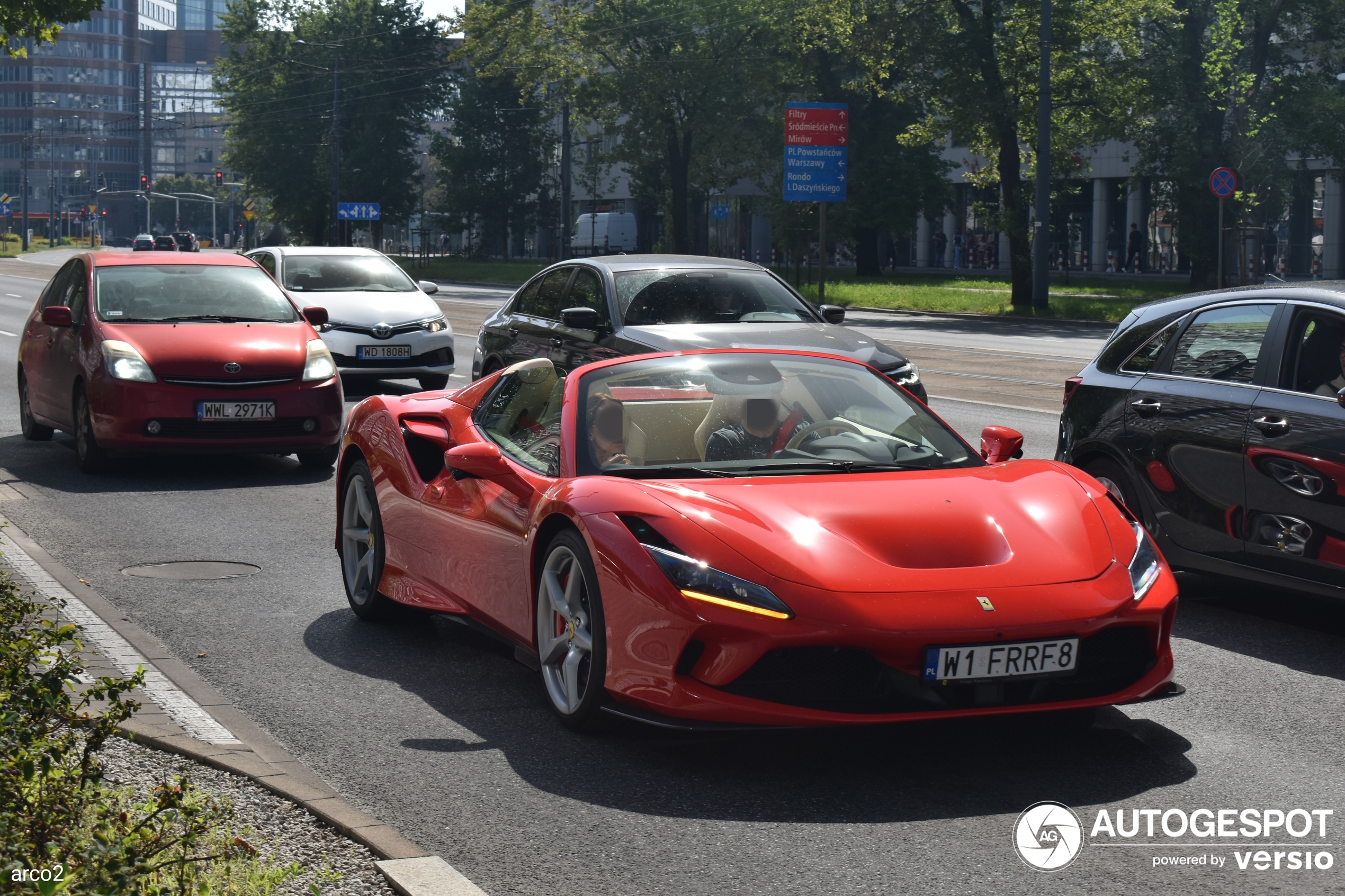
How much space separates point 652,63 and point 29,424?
1785 inches

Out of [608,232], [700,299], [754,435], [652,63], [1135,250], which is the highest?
[652,63]

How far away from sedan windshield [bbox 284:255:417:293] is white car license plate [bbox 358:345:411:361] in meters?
1.11

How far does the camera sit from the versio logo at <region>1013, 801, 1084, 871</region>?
4164 mm

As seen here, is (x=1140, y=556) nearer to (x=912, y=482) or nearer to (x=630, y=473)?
(x=912, y=482)

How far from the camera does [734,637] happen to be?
471 cm

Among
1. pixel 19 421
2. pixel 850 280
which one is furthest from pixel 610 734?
pixel 850 280

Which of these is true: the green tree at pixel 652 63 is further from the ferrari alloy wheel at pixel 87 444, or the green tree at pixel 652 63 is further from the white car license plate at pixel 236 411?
the white car license plate at pixel 236 411

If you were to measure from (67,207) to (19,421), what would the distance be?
176 meters

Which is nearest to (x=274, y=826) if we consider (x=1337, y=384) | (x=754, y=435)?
(x=754, y=435)

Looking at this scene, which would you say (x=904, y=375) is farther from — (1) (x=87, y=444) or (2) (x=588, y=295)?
(1) (x=87, y=444)

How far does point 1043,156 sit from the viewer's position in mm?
35469

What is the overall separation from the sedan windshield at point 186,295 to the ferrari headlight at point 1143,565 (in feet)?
28.7

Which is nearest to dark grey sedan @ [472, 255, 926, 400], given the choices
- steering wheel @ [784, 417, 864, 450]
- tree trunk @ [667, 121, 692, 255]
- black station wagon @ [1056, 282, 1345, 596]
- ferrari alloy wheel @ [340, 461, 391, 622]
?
black station wagon @ [1056, 282, 1345, 596]

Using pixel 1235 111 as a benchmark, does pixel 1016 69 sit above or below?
above
